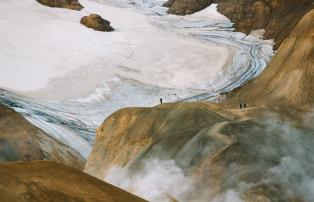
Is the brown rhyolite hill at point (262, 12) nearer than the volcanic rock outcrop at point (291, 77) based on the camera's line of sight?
No

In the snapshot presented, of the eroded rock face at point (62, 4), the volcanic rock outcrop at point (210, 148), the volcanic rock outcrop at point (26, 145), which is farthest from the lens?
the eroded rock face at point (62, 4)

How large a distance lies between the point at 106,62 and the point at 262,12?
923 cm

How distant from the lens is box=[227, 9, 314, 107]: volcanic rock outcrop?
9.59 metres

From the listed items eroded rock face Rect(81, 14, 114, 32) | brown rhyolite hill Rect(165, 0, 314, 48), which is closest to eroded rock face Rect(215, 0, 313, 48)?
brown rhyolite hill Rect(165, 0, 314, 48)

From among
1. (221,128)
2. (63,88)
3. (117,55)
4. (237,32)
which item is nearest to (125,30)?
(117,55)

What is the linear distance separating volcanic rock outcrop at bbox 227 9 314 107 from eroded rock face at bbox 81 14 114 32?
15.0 metres

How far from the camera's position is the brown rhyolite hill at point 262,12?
2551cm

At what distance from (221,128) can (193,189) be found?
1144mm

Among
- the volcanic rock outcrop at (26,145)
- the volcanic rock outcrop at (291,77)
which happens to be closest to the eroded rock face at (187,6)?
the volcanic rock outcrop at (291,77)

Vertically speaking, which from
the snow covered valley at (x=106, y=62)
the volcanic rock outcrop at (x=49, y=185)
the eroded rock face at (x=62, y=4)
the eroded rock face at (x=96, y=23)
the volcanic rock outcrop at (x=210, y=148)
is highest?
the volcanic rock outcrop at (x=49, y=185)

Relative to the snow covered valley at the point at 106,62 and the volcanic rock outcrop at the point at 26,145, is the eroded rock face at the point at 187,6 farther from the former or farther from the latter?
the volcanic rock outcrop at the point at 26,145

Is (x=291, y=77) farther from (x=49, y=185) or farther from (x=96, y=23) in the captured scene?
(x=96, y=23)

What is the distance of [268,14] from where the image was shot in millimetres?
26812

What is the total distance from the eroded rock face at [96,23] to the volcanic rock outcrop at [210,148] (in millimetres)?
17655
